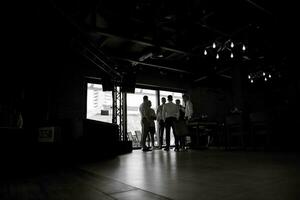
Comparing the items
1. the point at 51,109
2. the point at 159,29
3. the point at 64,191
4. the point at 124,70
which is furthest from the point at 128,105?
the point at 64,191

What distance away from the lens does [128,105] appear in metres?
7.82

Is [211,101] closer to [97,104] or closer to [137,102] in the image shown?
Answer: [137,102]

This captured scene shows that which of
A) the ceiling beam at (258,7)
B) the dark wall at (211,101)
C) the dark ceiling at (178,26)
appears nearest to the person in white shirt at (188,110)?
the dark ceiling at (178,26)

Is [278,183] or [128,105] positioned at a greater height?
[128,105]

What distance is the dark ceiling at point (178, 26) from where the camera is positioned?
432 centimetres

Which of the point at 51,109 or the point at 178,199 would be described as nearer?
the point at 178,199

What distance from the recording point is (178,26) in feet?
16.4

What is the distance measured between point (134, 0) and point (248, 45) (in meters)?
3.67

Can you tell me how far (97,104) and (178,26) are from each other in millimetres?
3860

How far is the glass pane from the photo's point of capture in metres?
7.02

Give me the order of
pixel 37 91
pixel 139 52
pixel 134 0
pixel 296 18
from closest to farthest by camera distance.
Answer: pixel 134 0, pixel 296 18, pixel 37 91, pixel 139 52

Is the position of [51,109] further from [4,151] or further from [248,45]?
[248,45]

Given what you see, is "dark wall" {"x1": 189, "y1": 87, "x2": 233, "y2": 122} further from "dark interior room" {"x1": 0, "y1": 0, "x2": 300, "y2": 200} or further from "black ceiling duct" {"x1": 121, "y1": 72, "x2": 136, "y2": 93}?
"black ceiling duct" {"x1": 121, "y1": 72, "x2": 136, "y2": 93}

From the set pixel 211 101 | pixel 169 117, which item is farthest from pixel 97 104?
pixel 211 101
